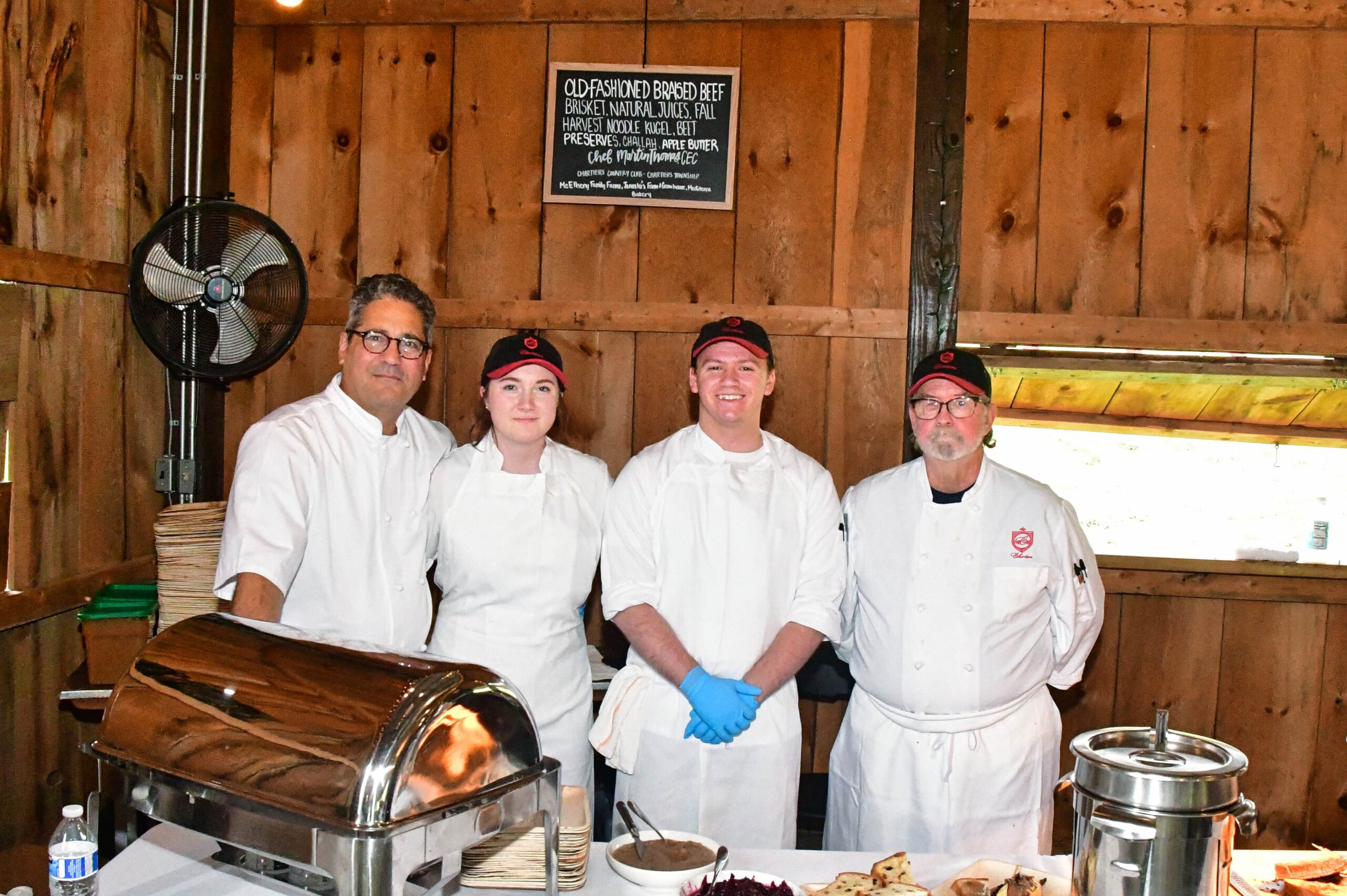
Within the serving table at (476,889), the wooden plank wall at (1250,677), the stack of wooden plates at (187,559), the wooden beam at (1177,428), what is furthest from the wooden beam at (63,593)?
the wooden plank wall at (1250,677)

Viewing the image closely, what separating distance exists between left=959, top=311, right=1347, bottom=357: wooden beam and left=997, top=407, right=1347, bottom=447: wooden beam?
1.21 ft

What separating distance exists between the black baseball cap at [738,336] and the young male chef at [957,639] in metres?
0.47

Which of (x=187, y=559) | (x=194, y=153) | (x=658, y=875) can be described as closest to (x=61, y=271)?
(x=194, y=153)

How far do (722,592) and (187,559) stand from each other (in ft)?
6.00

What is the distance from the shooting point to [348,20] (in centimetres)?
424

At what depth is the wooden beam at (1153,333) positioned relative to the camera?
3.96 meters

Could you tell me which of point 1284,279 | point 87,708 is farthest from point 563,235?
point 1284,279

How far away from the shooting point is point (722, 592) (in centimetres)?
321

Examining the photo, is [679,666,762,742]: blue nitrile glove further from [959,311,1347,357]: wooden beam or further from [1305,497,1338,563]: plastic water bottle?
[1305,497,1338,563]: plastic water bottle

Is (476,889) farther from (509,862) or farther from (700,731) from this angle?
(700,731)

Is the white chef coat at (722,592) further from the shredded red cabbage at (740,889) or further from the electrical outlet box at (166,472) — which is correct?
the electrical outlet box at (166,472)

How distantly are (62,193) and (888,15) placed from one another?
2.96 metres

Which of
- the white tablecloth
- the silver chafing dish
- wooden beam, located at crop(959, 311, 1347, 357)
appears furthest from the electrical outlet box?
wooden beam, located at crop(959, 311, 1347, 357)

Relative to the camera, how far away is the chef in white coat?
311 centimetres
